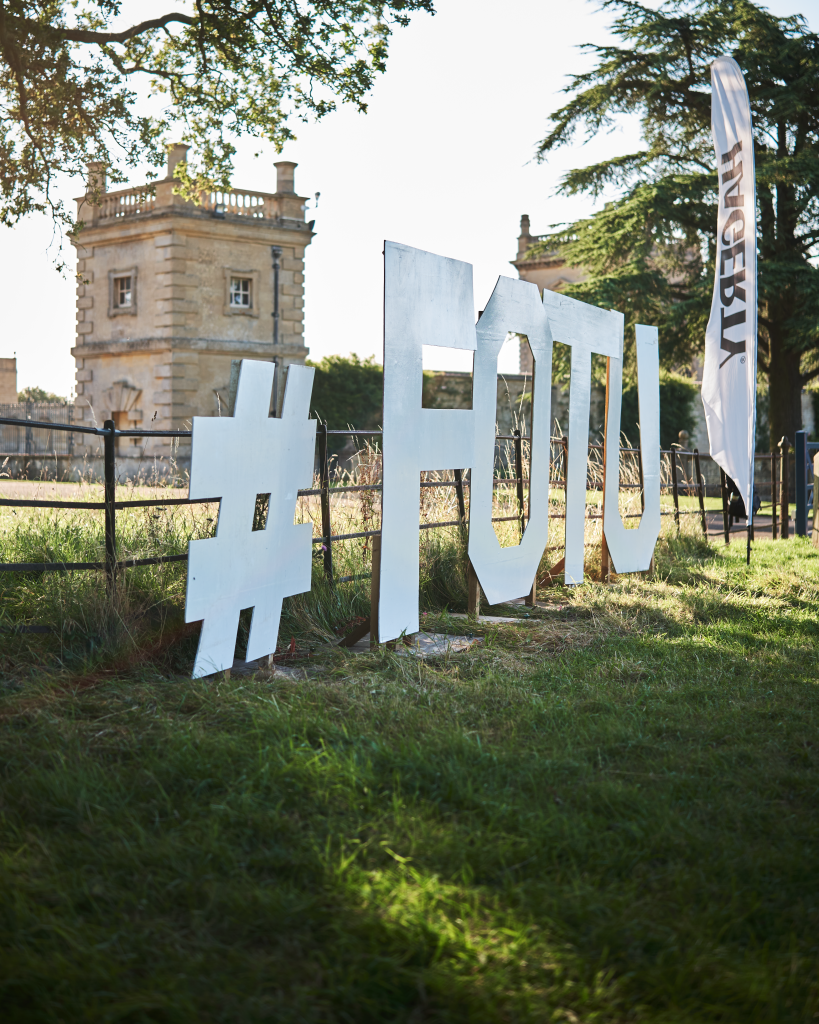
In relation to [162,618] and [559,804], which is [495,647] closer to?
[162,618]

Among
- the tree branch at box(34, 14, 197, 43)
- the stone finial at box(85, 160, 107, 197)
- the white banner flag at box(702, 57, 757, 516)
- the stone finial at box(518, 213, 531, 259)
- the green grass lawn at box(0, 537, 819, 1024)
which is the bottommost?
the green grass lawn at box(0, 537, 819, 1024)

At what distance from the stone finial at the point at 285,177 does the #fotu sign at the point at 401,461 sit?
873 inches

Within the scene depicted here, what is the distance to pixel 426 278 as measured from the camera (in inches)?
200

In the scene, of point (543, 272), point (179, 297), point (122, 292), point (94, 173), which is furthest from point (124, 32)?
point (543, 272)

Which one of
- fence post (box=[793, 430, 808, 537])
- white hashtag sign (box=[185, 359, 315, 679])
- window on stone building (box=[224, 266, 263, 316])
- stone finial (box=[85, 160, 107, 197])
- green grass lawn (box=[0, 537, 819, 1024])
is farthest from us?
window on stone building (box=[224, 266, 263, 316])

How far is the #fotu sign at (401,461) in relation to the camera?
417cm

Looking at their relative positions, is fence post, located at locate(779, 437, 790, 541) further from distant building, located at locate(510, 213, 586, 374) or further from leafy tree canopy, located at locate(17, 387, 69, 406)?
leafy tree canopy, located at locate(17, 387, 69, 406)

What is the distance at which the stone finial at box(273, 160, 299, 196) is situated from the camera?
87.9 feet

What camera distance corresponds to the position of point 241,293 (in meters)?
26.6

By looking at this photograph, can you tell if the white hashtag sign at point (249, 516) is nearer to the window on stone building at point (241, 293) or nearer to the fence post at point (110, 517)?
the fence post at point (110, 517)

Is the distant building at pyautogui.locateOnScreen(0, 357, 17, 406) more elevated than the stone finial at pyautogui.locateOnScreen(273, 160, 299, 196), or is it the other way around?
the stone finial at pyautogui.locateOnScreen(273, 160, 299, 196)

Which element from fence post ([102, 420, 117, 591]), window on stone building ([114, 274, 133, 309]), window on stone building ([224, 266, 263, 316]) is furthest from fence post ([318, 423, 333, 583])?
window on stone building ([114, 274, 133, 309])

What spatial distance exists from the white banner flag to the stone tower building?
19007 millimetres

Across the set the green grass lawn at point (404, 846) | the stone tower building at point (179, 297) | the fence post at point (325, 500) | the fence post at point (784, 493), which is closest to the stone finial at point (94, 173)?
the fence post at point (325, 500)
